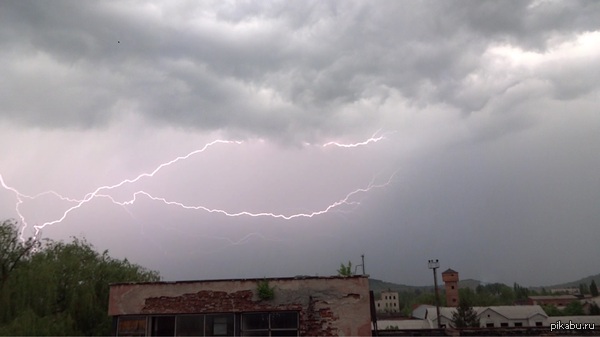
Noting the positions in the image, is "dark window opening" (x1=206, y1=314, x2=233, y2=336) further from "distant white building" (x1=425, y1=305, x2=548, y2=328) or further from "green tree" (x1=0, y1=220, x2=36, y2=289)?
"distant white building" (x1=425, y1=305, x2=548, y2=328)

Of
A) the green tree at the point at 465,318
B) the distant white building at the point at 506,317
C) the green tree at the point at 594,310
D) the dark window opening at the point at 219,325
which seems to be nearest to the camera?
the dark window opening at the point at 219,325

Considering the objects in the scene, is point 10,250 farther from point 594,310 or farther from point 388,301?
point 388,301

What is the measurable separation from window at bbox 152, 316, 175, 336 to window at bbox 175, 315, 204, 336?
0.30 meters

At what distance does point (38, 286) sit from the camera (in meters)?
21.3

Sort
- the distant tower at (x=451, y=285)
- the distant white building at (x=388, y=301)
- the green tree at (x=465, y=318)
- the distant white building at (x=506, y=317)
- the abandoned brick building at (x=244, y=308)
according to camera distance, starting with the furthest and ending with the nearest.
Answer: the distant white building at (x=388, y=301)
the distant tower at (x=451, y=285)
the green tree at (x=465, y=318)
the distant white building at (x=506, y=317)
the abandoned brick building at (x=244, y=308)

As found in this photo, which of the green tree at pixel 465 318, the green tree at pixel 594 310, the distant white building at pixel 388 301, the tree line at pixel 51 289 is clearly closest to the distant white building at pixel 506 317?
the green tree at pixel 465 318

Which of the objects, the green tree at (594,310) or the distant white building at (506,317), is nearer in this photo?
the distant white building at (506,317)

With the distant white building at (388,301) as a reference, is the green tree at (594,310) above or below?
below

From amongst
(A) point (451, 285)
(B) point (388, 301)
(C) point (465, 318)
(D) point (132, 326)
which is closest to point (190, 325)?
(D) point (132, 326)

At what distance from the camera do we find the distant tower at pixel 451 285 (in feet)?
253

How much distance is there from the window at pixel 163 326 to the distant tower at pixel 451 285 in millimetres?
68158

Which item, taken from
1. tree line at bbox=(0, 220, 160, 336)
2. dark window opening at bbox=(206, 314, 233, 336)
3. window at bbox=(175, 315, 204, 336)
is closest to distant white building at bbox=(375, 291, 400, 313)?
tree line at bbox=(0, 220, 160, 336)

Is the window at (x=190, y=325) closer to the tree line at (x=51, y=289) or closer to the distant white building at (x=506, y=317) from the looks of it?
the tree line at (x=51, y=289)

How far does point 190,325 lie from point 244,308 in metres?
2.14
